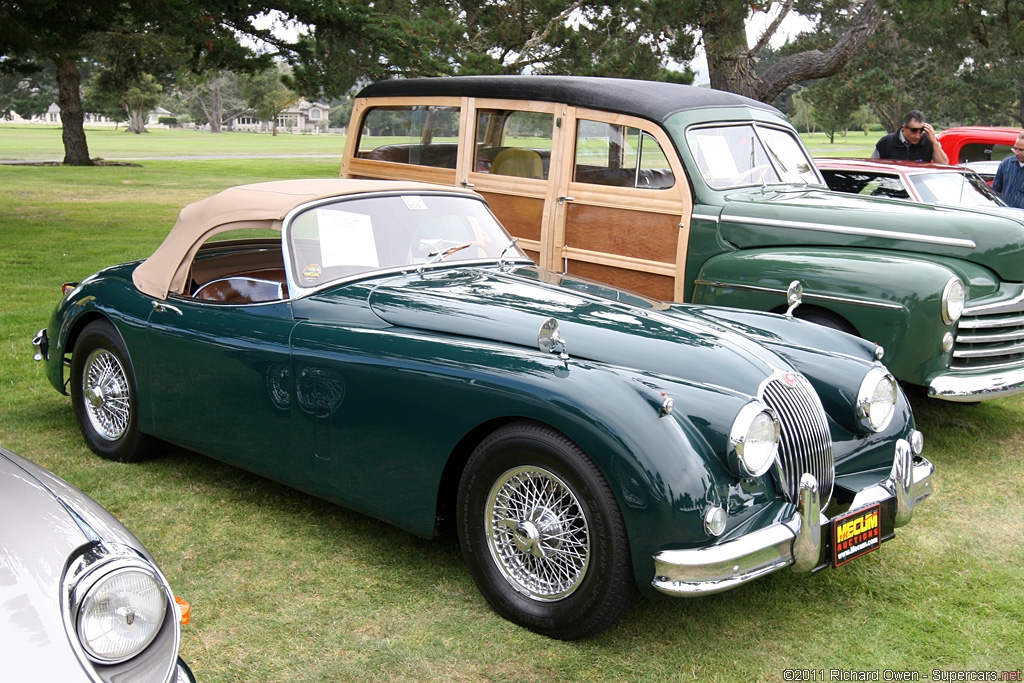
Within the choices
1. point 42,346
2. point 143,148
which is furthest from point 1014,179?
point 143,148

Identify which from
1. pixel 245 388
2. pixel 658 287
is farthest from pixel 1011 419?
pixel 245 388

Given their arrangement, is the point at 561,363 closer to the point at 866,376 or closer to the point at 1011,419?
the point at 866,376

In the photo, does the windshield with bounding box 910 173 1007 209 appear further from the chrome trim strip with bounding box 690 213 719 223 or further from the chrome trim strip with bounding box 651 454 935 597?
the chrome trim strip with bounding box 651 454 935 597

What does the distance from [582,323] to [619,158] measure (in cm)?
343

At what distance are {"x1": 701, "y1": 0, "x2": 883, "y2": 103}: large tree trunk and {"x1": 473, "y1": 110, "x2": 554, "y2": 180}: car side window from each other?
362 inches

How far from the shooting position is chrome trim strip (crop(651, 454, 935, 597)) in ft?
10.1

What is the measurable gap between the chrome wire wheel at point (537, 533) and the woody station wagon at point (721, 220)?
3139 millimetres

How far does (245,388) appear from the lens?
434 centimetres

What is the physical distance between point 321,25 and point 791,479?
12884mm

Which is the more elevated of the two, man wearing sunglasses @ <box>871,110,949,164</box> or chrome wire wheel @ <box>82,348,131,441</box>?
man wearing sunglasses @ <box>871,110,949,164</box>

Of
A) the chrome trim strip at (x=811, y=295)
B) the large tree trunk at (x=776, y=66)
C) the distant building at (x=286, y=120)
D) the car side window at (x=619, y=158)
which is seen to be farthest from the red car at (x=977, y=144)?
the distant building at (x=286, y=120)

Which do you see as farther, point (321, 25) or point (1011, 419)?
point (321, 25)

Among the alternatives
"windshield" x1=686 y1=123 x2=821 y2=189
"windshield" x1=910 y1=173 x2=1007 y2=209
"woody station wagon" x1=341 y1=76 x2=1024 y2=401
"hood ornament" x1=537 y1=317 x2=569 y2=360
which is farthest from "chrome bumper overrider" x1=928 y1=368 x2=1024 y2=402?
"hood ornament" x1=537 y1=317 x2=569 y2=360

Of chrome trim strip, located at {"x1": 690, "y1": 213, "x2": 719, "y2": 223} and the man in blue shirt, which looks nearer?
chrome trim strip, located at {"x1": 690, "y1": 213, "x2": 719, "y2": 223}
